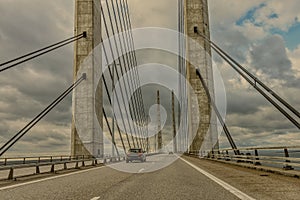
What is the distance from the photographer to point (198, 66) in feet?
133

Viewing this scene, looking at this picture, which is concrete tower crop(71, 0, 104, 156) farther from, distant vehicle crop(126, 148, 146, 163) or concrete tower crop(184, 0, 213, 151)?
→ concrete tower crop(184, 0, 213, 151)

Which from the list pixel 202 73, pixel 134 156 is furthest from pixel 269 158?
pixel 202 73

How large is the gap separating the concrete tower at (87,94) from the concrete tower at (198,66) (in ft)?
37.1

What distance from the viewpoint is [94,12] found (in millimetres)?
34969

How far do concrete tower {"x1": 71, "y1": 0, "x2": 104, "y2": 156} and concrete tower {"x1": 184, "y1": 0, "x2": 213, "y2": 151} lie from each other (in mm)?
11298

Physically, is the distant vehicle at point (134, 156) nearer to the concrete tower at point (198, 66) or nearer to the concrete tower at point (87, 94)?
the concrete tower at point (87, 94)

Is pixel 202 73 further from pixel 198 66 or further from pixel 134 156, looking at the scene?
pixel 134 156

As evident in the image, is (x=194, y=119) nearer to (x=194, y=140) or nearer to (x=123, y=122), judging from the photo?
(x=194, y=140)

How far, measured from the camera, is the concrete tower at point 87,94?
33.4 m

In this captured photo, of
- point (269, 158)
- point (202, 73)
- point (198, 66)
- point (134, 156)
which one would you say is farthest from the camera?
point (198, 66)

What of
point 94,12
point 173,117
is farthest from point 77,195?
point 173,117

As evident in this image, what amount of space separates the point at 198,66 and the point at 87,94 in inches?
551

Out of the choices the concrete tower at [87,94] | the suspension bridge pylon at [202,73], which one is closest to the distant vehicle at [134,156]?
the concrete tower at [87,94]

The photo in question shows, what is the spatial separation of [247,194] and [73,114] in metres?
27.8
